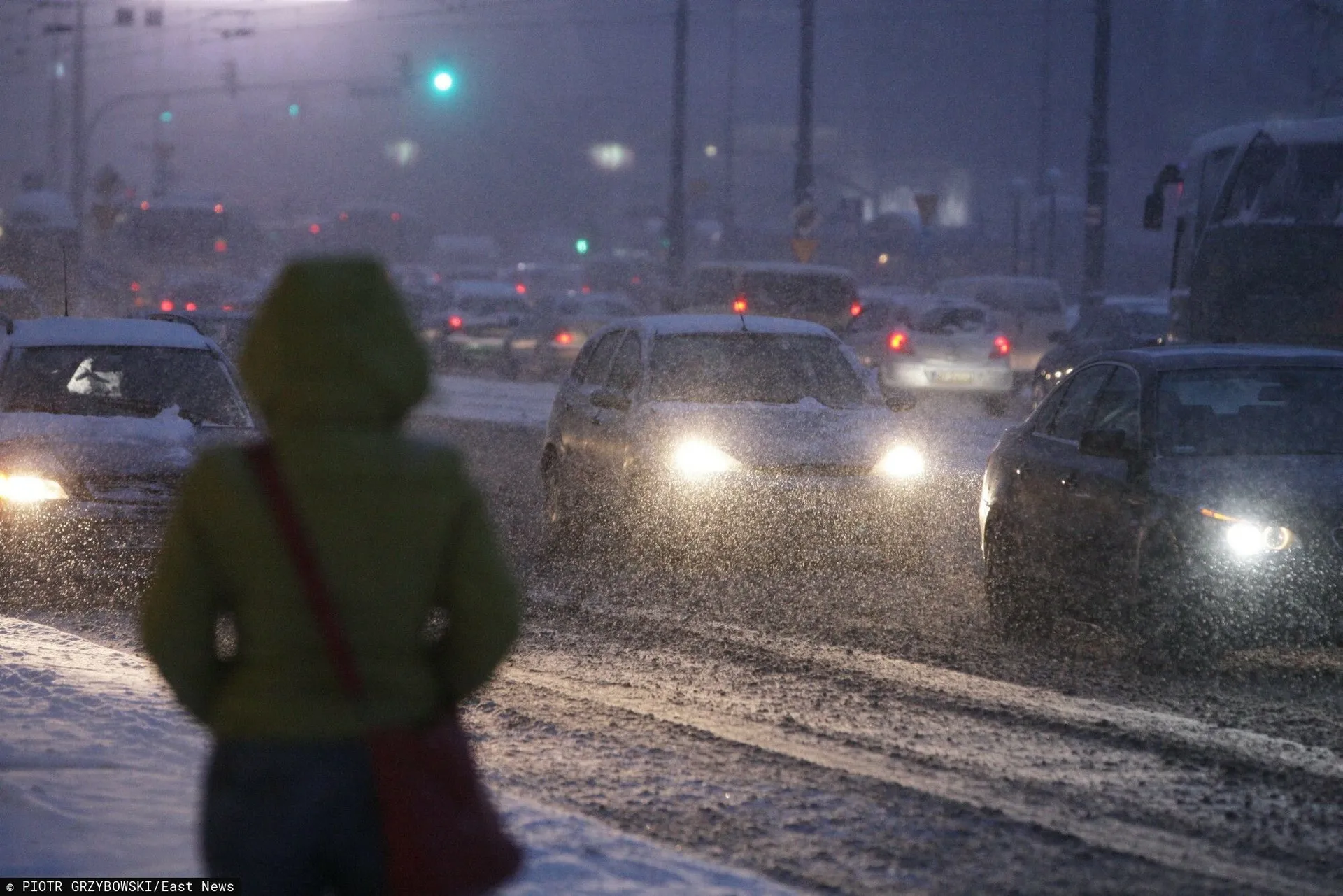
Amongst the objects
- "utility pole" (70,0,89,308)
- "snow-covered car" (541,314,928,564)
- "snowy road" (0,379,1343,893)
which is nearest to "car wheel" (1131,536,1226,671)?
"snowy road" (0,379,1343,893)

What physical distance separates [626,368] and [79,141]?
44.3 m

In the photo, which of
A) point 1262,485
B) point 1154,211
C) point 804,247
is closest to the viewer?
point 1262,485

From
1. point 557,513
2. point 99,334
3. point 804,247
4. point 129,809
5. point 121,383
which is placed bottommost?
point 557,513

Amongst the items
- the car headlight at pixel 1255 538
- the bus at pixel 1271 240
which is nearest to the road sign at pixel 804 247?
the bus at pixel 1271 240

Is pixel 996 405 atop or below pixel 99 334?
below

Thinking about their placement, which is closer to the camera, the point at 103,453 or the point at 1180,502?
the point at 1180,502

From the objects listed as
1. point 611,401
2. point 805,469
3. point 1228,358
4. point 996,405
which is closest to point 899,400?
point 805,469

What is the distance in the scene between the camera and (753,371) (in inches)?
485

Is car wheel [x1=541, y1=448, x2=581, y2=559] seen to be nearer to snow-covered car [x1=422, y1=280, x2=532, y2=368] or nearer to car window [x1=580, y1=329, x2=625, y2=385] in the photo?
car window [x1=580, y1=329, x2=625, y2=385]

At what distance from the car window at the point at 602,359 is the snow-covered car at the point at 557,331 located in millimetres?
18935

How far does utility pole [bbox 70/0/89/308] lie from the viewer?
44906mm

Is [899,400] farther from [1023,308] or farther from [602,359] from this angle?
[1023,308]

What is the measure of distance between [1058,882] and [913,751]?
5.31 ft

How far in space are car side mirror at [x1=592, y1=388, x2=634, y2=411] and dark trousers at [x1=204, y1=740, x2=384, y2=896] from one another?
903 centimetres
